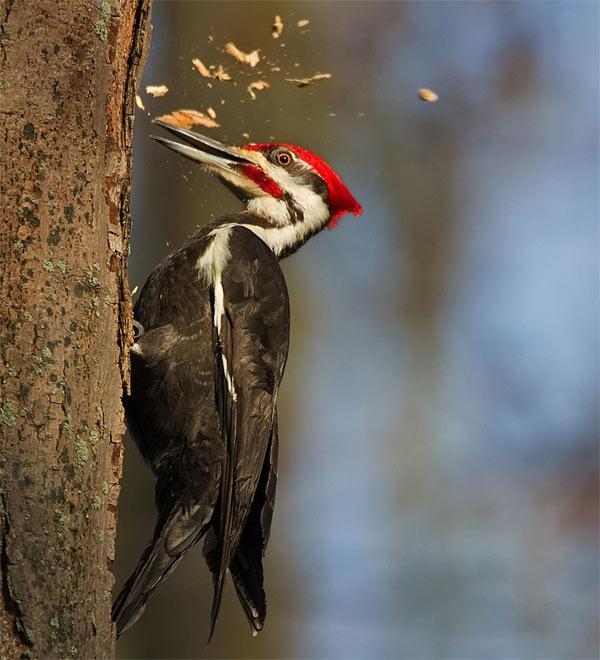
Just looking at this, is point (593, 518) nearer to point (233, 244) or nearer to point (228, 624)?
point (228, 624)

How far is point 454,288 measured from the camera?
25.2ft

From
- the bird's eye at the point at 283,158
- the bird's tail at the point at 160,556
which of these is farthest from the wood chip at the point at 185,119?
the bird's tail at the point at 160,556

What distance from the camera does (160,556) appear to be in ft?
9.08

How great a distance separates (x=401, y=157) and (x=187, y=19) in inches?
84.5

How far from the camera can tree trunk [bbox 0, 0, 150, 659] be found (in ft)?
6.10

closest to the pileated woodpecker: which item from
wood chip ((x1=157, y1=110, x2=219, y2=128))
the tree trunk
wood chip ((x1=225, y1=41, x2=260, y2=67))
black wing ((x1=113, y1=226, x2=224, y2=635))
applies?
black wing ((x1=113, y1=226, x2=224, y2=635))

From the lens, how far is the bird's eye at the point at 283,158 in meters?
3.78

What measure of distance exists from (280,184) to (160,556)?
5.20 feet

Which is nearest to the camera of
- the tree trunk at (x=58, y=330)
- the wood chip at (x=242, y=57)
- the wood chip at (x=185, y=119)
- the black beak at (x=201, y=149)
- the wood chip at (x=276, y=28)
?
the tree trunk at (x=58, y=330)

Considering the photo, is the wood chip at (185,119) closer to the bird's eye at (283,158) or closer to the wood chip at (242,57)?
the bird's eye at (283,158)

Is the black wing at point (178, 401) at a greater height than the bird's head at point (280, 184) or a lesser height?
lesser

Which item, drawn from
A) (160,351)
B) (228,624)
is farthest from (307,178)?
(228,624)

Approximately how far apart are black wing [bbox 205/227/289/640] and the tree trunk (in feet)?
2.66

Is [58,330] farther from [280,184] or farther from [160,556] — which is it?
[280,184]
